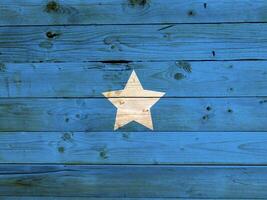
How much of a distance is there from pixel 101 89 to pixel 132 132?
230mm

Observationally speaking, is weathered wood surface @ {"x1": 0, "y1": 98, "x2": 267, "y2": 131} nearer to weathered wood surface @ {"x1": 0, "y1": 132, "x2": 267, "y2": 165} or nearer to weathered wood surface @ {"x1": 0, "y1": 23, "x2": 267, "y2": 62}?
weathered wood surface @ {"x1": 0, "y1": 132, "x2": 267, "y2": 165}

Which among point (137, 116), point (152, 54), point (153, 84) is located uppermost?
point (152, 54)

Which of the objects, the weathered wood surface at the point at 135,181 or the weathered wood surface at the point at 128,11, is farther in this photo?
the weathered wood surface at the point at 135,181

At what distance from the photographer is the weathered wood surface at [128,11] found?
169 centimetres

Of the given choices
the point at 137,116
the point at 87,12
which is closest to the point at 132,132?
the point at 137,116

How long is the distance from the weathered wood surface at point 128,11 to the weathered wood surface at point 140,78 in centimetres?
Result: 18

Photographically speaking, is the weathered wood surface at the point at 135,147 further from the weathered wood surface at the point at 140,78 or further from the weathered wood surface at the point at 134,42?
the weathered wood surface at the point at 134,42

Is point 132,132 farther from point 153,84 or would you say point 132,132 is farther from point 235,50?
point 235,50

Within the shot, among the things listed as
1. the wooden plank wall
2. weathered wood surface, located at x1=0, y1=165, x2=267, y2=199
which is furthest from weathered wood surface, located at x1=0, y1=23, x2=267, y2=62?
weathered wood surface, located at x1=0, y1=165, x2=267, y2=199

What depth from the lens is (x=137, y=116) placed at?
1.81 metres

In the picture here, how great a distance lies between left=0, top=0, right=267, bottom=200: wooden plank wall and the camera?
1.73 metres

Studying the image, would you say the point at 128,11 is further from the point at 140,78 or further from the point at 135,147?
Answer: the point at 135,147

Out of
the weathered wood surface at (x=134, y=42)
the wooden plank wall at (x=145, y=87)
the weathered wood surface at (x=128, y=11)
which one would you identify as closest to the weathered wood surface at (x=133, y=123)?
the wooden plank wall at (x=145, y=87)

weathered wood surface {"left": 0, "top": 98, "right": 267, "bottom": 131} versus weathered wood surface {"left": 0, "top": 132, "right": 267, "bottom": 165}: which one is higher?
weathered wood surface {"left": 0, "top": 98, "right": 267, "bottom": 131}
